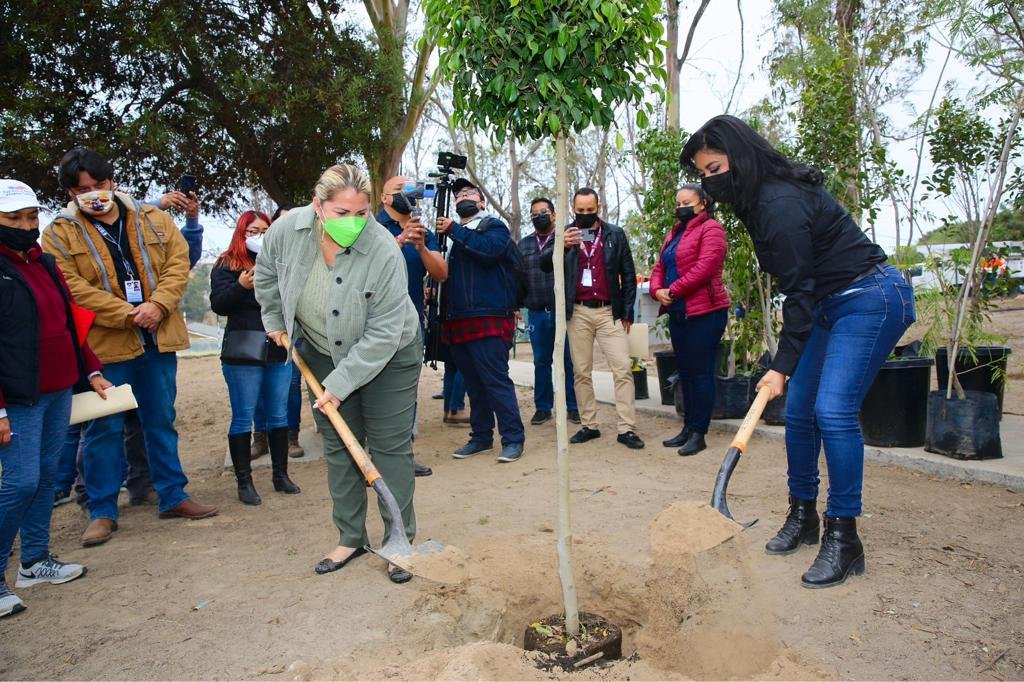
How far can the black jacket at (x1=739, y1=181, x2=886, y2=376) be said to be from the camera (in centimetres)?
326

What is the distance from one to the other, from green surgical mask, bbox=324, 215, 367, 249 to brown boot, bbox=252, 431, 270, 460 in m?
3.41

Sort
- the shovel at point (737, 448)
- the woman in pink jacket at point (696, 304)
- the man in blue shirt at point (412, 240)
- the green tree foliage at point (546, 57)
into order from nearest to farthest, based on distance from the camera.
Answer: the green tree foliage at point (546, 57), the shovel at point (737, 448), the man in blue shirt at point (412, 240), the woman in pink jacket at point (696, 304)

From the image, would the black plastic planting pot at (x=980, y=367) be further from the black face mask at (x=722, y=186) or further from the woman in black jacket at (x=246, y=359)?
the woman in black jacket at (x=246, y=359)

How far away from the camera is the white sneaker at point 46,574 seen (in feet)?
12.2

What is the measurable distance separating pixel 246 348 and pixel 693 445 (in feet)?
11.0

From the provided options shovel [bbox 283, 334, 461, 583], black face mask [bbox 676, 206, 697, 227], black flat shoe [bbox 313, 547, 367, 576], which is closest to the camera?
shovel [bbox 283, 334, 461, 583]

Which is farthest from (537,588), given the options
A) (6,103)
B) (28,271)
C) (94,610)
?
(6,103)

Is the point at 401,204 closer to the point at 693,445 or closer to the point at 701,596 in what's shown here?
the point at 693,445

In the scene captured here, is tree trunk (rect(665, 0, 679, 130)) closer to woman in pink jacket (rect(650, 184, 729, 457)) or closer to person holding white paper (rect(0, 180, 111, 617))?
woman in pink jacket (rect(650, 184, 729, 457))

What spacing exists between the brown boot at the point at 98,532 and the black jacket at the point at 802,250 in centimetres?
374

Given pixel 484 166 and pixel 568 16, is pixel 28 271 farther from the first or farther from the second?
pixel 484 166

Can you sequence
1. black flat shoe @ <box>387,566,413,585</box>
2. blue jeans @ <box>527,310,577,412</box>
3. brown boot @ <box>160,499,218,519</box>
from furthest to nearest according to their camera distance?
blue jeans @ <box>527,310,577,412</box> → brown boot @ <box>160,499,218,519</box> → black flat shoe @ <box>387,566,413,585</box>

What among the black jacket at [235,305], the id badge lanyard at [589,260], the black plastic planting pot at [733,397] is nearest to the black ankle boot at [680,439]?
the black plastic planting pot at [733,397]

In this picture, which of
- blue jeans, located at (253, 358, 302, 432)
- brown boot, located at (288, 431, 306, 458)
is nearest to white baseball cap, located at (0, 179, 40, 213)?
blue jeans, located at (253, 358, 302, 432)
